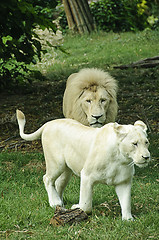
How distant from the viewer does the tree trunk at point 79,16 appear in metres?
20.1

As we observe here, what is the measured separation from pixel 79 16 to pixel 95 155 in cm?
1685

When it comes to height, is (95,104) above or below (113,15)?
below

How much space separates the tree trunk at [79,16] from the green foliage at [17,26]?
8777 millimetres

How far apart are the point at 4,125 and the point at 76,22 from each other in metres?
11.9

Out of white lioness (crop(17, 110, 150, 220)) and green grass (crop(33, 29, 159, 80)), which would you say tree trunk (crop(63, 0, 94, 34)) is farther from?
white lioness (crop(17, 110, 150, 220))

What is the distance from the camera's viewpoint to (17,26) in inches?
412

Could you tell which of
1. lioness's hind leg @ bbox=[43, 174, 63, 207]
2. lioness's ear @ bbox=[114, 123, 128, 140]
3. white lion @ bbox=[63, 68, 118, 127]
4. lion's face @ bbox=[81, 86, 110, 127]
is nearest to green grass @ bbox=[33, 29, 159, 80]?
white lion @ bbox=[63, 68, 118, 127]

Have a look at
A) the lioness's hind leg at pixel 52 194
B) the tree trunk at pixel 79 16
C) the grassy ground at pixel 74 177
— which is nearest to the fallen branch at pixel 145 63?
the grassy ground at pixel 74 177

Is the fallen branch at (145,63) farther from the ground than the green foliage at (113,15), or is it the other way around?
the green foliage at (113,15)

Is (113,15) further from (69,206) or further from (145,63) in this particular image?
(69,206)

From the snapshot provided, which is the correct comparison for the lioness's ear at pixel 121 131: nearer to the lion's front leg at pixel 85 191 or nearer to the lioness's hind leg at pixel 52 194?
the lion's front leg at pixel 85 191

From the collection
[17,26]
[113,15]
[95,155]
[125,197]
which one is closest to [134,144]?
[95,155]

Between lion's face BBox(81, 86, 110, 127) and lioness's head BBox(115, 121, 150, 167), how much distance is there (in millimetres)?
2400

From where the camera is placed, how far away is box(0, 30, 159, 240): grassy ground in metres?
4.28
